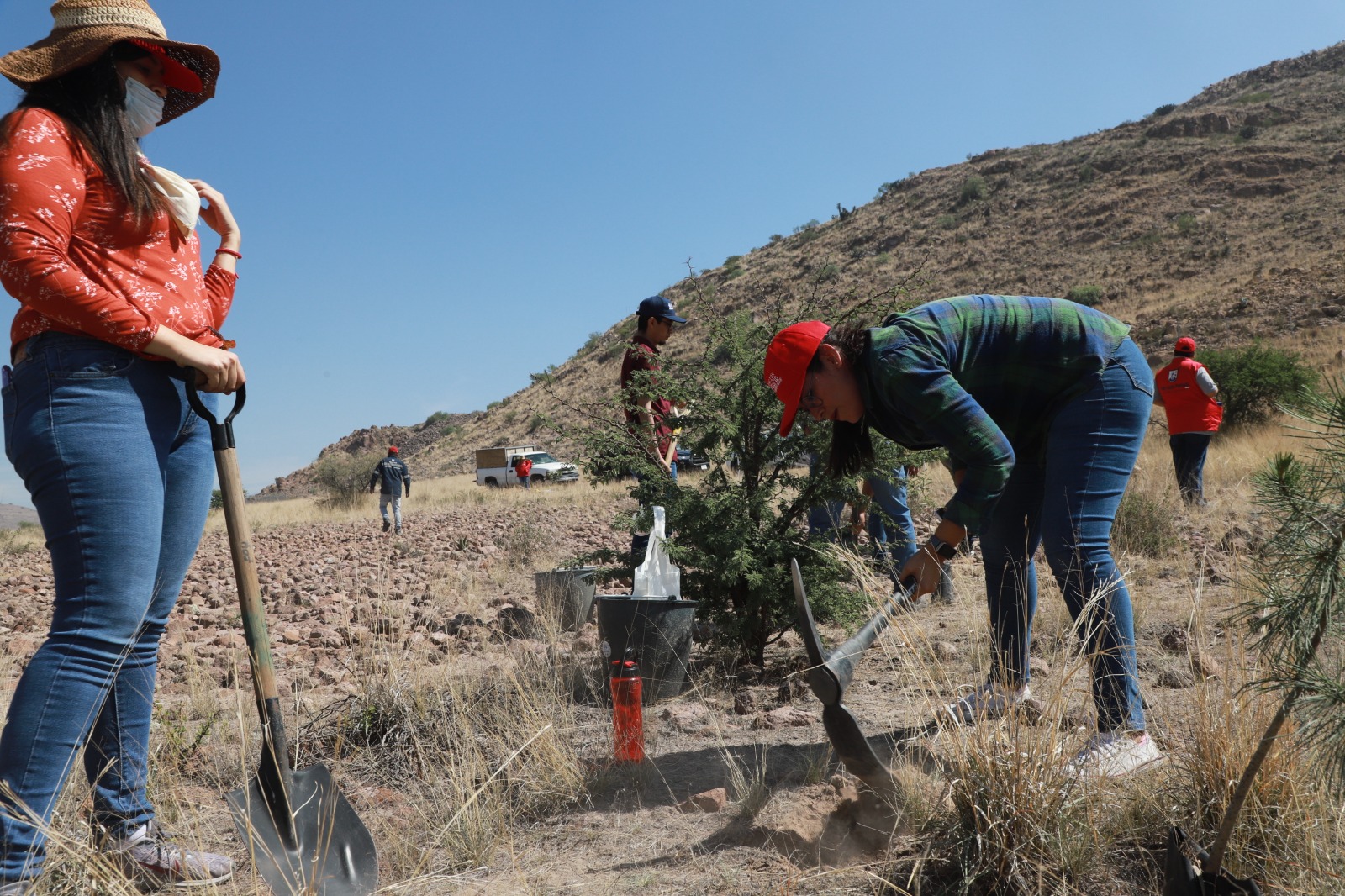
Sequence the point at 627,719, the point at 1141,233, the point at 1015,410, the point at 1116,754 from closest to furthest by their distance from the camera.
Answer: the point at 1116,754 → the point at 1015,410 → the point at 627,719 → the point at 1141,233

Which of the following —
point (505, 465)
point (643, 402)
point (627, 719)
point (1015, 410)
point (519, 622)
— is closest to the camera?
point (1015, 410)

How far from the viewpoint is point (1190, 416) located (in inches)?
315

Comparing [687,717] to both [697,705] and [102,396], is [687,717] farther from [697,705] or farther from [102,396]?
[102,396]

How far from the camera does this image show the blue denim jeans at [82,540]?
5.89 ft

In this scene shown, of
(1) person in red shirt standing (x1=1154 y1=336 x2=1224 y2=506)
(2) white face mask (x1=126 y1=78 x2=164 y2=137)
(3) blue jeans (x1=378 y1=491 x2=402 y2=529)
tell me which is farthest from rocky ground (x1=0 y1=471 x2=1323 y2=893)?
(3) blue jeans (x1=378 y1=491 x2=402 y2=529)

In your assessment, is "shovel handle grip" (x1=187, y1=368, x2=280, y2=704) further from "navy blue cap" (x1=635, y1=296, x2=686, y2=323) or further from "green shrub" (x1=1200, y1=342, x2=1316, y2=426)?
"green shrub" (x1=1200, y1=342, x2=1316, y2=426)

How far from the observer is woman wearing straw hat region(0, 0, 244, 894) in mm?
1833

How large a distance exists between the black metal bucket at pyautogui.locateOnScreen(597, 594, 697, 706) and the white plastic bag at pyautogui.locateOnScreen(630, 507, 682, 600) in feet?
0.31

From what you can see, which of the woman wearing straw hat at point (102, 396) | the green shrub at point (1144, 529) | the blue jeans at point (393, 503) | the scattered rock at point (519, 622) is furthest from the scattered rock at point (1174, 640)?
the blue jeans at point (393, 503)

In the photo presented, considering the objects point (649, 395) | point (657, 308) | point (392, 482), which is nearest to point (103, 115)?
point (649, 395)

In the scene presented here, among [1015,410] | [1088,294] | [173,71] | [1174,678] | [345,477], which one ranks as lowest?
[1174,678]

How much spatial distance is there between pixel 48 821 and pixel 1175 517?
303 inches

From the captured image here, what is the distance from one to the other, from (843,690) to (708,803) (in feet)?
2.40

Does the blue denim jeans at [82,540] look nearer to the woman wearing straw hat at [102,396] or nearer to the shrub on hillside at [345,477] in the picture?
the woman wearing straw hat at [102,396]
